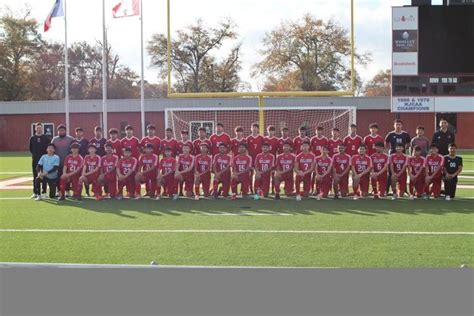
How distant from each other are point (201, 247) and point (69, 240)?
1.76 m

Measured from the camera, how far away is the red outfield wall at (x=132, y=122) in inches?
1227

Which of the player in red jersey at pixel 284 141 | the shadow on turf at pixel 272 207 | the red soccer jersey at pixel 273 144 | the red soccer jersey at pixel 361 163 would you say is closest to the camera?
the shadow on turf at pixel 272 207

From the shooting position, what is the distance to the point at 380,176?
1107cm

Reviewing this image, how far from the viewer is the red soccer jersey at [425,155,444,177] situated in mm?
10922

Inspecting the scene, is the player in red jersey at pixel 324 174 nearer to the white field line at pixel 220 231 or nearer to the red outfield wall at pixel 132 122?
the white field line at pixel 220 231

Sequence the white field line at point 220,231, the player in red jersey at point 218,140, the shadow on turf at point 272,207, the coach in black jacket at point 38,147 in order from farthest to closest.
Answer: the player in red jersey at point 218,140
the coach in black jacket at point 38,147
the shadow on turf at point 272,207
the white field line at point 220,231

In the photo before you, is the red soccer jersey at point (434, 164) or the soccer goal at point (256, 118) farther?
the soccer goal at point (256, 118)

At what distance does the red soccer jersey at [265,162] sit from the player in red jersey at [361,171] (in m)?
1.58

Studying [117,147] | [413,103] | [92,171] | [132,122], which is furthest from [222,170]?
[132,122]

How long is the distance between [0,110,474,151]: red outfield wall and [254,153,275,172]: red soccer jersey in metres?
21.2

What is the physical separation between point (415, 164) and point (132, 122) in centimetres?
2426

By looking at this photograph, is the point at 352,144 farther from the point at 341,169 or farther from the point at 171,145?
the point at 171,145

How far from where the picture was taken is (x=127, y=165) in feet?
37.4

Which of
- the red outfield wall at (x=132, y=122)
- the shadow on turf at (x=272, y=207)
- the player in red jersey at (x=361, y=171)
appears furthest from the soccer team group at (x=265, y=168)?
the red outfield wall at (x=132, y=122)
